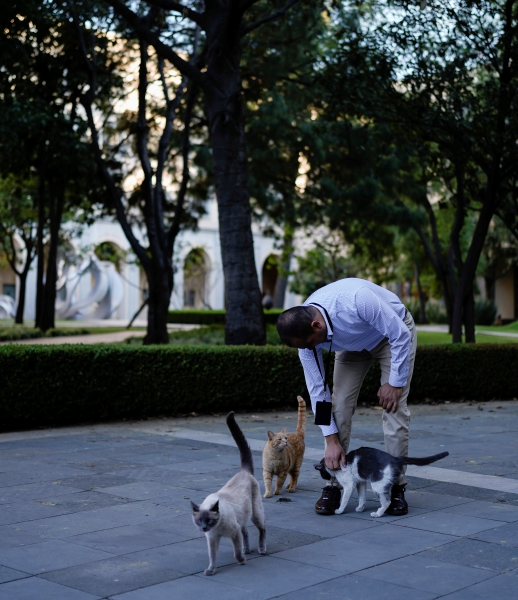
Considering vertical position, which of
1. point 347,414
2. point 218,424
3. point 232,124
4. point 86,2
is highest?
point 86,2

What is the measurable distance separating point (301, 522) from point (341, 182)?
711 inches

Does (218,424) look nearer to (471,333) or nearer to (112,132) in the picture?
(471,333)

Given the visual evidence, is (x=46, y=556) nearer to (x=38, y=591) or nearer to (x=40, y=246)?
(x=38, y=591)

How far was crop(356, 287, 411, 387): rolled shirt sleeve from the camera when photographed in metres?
5.25

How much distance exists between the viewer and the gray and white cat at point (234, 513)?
4.19 meters

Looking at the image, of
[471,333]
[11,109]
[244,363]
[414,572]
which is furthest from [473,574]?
[11,109]

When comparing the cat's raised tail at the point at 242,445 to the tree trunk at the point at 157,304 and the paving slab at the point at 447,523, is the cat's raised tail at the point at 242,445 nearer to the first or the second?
the paving slab at the point at 447,523

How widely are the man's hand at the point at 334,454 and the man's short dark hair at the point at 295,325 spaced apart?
2.89 ft

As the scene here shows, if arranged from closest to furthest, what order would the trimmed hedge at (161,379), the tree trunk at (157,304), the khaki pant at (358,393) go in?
the khaki pant at (358,393), the trimmed hedge at (161,379), the tree trunk at (157,304)

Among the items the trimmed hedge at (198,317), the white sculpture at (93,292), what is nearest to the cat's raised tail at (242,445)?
the trimmed hedge at (198,317)

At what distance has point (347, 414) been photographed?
5.82 metres

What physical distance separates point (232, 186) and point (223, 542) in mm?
9357

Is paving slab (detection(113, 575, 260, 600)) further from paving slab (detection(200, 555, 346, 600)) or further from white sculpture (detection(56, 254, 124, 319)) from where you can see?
white sculpture (detection(56, 254, 124, 319))

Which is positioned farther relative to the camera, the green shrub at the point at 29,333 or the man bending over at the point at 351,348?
the green shrub at the point at 29,333
